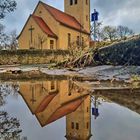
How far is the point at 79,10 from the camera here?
50.2 m

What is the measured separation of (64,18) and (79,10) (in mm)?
5265

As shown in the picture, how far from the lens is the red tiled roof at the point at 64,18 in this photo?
4290 cm

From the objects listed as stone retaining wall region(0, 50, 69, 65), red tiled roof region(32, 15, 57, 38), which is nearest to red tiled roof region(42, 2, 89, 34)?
red tiled roof region(32, 15, 57, 38)

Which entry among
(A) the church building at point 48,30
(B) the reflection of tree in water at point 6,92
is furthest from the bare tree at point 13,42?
(B) the reflection of tree in water at point 6,92

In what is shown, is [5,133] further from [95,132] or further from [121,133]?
[121,133]

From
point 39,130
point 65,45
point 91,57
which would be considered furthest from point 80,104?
point 65,45

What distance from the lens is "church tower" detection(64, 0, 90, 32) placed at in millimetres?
50000

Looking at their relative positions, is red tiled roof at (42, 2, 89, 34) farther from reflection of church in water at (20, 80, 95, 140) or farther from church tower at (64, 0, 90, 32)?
reflection of church in water at (20, 80, 95, 140)

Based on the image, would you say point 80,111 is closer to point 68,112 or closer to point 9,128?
point 68,112

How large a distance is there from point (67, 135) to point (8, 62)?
26.1m

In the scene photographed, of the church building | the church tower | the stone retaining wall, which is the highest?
the church tower

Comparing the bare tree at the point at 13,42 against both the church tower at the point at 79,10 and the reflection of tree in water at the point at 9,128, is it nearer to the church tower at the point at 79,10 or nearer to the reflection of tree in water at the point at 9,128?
the church tower at the point at 79,10

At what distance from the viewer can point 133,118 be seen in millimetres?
2061

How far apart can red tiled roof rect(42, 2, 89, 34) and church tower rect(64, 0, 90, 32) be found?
0.84 metres
